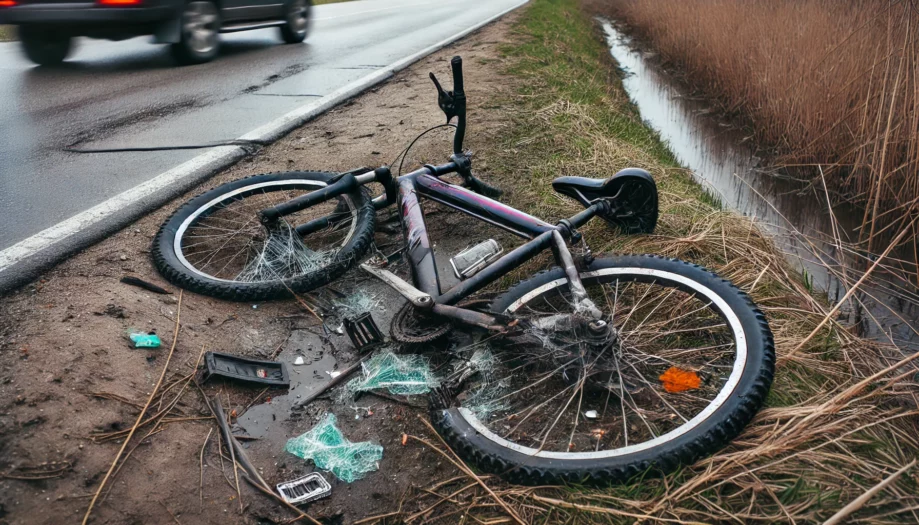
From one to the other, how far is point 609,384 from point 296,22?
9586 millimetres

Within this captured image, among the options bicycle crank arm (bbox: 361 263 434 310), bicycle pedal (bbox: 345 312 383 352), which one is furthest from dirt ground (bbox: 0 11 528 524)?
bicycle crank arm (bbox: 361 263 434 310)

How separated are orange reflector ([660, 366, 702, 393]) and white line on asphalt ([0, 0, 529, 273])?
2930 millimetres

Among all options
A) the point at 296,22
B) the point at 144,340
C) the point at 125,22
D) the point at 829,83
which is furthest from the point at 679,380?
the point at 296,22

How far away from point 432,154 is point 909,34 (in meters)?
3.21

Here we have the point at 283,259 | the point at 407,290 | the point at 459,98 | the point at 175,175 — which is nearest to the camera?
the point at 407,290

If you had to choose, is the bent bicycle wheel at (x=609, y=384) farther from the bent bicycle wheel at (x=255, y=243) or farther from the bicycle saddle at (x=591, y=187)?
the bent bicycle wheel at (x=255, y=243)

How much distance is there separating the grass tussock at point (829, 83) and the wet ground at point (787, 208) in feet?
0.70

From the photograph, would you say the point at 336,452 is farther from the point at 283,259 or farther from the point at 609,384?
the point at 283,259

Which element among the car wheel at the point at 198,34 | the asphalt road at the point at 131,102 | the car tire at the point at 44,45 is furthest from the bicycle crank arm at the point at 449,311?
the car tire at the point at 44,45

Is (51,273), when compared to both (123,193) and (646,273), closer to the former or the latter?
(123,193)

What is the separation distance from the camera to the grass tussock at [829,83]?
4.57 m

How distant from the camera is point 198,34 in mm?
8469

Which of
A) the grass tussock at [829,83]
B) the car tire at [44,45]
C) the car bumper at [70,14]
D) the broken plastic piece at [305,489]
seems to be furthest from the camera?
the car tire at [44,45]

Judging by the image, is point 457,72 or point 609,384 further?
point 457,72
